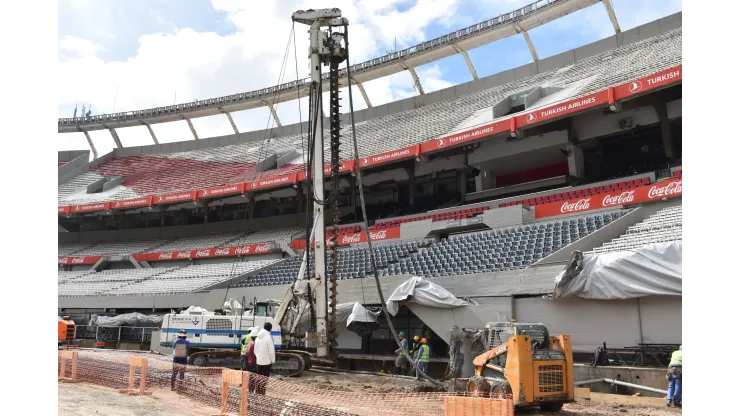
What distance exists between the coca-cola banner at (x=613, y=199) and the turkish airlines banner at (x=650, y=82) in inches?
147

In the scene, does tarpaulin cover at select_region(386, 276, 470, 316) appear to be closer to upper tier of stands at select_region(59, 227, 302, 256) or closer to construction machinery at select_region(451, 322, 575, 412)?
construction machinery at select_region(451, 322, 575, 412)

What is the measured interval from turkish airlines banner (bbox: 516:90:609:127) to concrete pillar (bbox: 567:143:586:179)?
3393 mm

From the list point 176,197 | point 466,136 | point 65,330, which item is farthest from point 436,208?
point 65,330

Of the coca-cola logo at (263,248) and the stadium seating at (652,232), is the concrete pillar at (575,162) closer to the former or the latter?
the stadium seating at (652,232)

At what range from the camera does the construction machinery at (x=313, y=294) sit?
1622 centimetres

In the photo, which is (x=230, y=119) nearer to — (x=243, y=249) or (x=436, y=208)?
(x=243, y=249)

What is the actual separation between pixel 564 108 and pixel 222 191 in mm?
21489

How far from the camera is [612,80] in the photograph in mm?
25891

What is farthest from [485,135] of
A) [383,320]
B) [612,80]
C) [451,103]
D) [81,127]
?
[81,127]

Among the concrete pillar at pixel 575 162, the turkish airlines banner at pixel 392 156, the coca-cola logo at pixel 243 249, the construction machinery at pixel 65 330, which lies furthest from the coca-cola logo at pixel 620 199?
the coca-cola logo at pixel 243 249

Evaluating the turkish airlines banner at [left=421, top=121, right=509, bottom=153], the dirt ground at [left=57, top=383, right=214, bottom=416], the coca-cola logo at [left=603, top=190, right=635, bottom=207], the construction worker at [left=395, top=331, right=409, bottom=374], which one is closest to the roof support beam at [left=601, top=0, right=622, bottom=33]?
the turkish airlines banner at [left=421, top=121, right=509, bottom=153]

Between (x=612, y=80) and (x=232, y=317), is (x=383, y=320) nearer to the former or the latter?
(x=232, y=317)

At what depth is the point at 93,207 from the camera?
41.3 meters

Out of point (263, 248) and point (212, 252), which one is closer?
point (263, 248)
